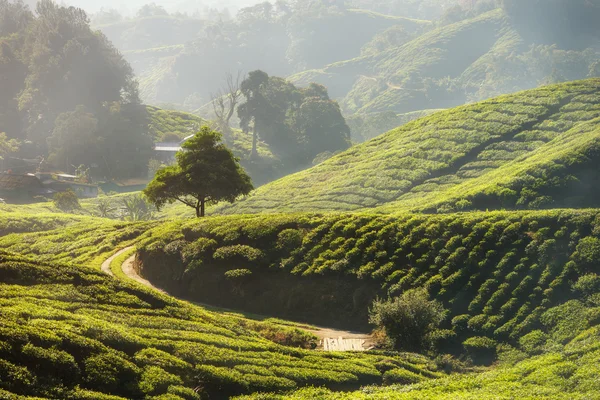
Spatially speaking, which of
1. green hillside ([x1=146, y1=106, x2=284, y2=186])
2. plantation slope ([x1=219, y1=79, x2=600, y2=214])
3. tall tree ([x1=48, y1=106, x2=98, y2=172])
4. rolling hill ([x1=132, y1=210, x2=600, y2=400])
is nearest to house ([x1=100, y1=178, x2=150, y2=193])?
tall tree ([x1=48, y1=106, x2=98, y2=172])

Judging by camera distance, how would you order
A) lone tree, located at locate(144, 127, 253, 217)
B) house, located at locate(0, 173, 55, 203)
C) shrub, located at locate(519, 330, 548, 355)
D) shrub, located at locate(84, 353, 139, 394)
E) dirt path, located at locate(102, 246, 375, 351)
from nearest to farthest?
shrub, located at locate(84, 353, 139, 394), shrub, located at locate(519, 330, 548, 355), dirt path, located at locate(102, 246, 375, 351), lone tree, located at locate(144, 127, 253, 217), house, located at locate(0, 173, 55, 203)

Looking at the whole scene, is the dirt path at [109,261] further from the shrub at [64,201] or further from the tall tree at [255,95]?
the tall tree at [255,95]

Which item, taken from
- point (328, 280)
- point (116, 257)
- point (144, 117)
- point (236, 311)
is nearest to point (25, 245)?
point (116, 257)

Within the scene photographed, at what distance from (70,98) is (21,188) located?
1693 inches

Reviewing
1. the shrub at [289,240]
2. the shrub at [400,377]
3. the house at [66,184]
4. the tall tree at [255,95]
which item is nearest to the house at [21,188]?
the house at [66,184]

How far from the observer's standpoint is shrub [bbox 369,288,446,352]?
2552 cm

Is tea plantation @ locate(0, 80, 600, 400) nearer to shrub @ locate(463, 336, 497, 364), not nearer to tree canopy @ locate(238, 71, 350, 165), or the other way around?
shrub @ locate(463, 336, 497, 364)

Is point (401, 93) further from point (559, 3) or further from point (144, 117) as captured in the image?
point (144, 117)

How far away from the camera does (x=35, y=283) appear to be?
22047 millimetres

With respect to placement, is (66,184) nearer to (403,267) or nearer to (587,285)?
(403,267)

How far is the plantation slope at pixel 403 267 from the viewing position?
86.3ft

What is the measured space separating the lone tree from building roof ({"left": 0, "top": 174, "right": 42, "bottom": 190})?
47.8m

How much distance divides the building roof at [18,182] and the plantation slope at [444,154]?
36083 mm

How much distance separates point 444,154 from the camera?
5747 cm
